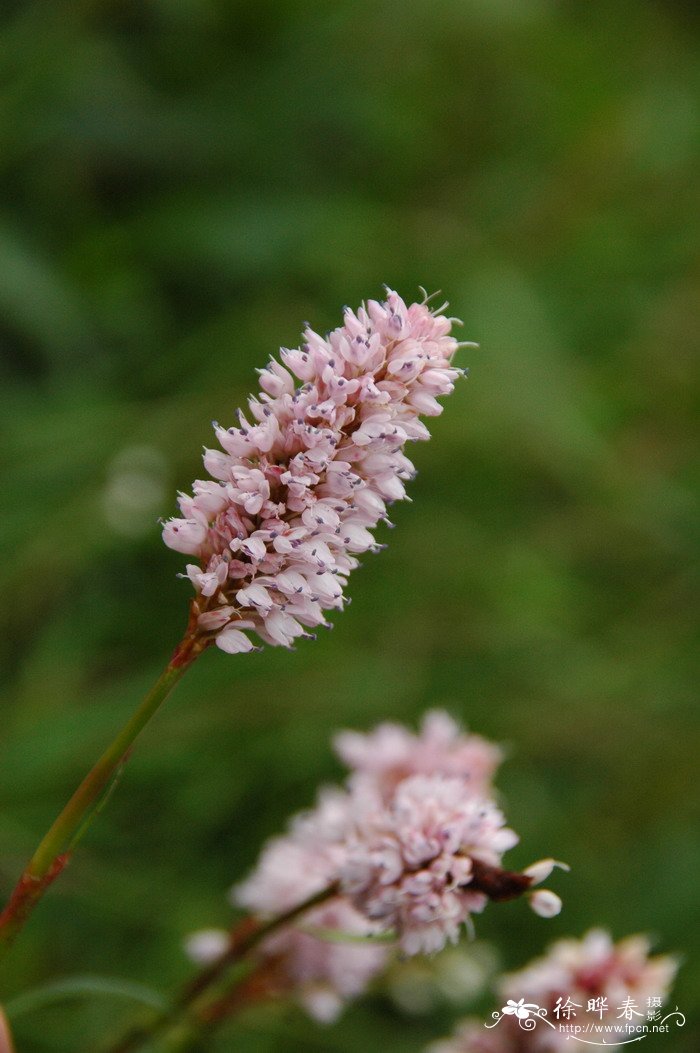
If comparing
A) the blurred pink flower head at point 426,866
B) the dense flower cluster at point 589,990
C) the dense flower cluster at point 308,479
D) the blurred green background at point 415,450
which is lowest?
the dense flower cluster at point 589,990

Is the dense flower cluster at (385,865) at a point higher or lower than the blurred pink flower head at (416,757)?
lower

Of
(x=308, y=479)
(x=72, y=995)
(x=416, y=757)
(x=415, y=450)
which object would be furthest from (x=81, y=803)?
(x=415, y=450)

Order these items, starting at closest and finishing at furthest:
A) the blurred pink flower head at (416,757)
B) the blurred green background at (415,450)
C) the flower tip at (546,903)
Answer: the flower tip at (546,903), the blurred pink flower head at (416,757), the blurred green background at (415,450)

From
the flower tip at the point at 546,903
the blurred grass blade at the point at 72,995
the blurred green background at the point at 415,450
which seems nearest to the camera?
the flower tip at the point at 546,903

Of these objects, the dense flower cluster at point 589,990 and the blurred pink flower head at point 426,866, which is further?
the dense flower cluster at point 589,990

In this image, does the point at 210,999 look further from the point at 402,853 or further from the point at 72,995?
the point at 402,853

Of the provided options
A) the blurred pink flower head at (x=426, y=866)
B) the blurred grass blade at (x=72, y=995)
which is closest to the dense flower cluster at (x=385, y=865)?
the blurred pink flower head at (x=426, y=866)

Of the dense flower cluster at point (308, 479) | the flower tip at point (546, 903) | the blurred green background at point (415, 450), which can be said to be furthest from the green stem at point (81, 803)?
the blurred green background at point (415, 450)

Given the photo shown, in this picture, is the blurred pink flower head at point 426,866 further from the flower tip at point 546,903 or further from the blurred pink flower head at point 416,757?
the blurred pink flower head at point 416,757
